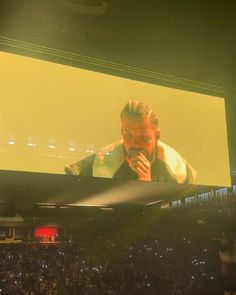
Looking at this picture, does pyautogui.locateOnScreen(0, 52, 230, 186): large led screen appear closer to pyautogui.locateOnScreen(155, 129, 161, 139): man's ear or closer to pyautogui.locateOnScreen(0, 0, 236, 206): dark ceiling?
pyautogui.locateOnScreen(155, 129, 161, 139): man's ear

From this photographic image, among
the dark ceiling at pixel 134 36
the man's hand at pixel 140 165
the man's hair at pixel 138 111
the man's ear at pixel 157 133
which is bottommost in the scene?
the man's hand at pixel 140 165

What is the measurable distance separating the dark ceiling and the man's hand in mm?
824

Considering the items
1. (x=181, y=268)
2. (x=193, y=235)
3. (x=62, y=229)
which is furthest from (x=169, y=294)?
(x=193, y=235)

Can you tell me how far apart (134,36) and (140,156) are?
4.19ft

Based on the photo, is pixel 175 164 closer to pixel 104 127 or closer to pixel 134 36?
pixel 104 127

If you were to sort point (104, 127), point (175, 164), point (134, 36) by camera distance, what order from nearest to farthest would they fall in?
point (104, 127) < point (175, 164) < point (134, 36)

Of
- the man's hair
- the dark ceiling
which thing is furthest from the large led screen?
the dark ceiling

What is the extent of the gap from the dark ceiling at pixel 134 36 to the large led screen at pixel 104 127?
0.51ft

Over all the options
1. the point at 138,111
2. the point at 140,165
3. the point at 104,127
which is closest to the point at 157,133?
the point at 138,111

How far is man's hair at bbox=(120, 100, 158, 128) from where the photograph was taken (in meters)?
3.39

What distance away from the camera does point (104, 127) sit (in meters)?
3.25

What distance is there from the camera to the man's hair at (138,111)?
3.39m

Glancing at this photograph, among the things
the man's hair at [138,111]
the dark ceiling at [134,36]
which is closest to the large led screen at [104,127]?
the man's hair at [138,111]

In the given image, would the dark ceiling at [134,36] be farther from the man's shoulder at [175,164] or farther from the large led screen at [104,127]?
the man's shoulder at [175,164]
